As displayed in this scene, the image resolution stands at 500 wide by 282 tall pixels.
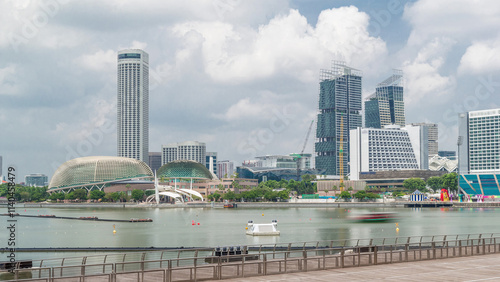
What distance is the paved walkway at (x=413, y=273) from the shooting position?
38844 millimetres

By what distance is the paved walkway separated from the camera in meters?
38.8

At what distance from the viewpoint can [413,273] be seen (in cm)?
4122

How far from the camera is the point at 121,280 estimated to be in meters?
38.4

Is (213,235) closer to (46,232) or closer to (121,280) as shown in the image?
(46,232)

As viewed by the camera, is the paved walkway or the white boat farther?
the white boat

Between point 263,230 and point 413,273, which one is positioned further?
point 263,230

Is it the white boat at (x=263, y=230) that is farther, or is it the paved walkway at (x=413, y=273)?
the white boat at (x=263, y=230)

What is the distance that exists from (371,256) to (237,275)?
1182 cm

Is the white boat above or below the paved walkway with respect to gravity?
below

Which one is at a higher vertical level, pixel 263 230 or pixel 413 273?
pixel 413 273

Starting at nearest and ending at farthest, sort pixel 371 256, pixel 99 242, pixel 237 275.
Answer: pixel 237 275, pixel 371 256, pixel 99 242

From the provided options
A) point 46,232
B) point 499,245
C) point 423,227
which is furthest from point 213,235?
point 499,245

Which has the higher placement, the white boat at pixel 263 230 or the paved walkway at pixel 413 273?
the paved walkway at pixel 413 273

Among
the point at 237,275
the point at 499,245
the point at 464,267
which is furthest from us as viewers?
the point at 499,245
